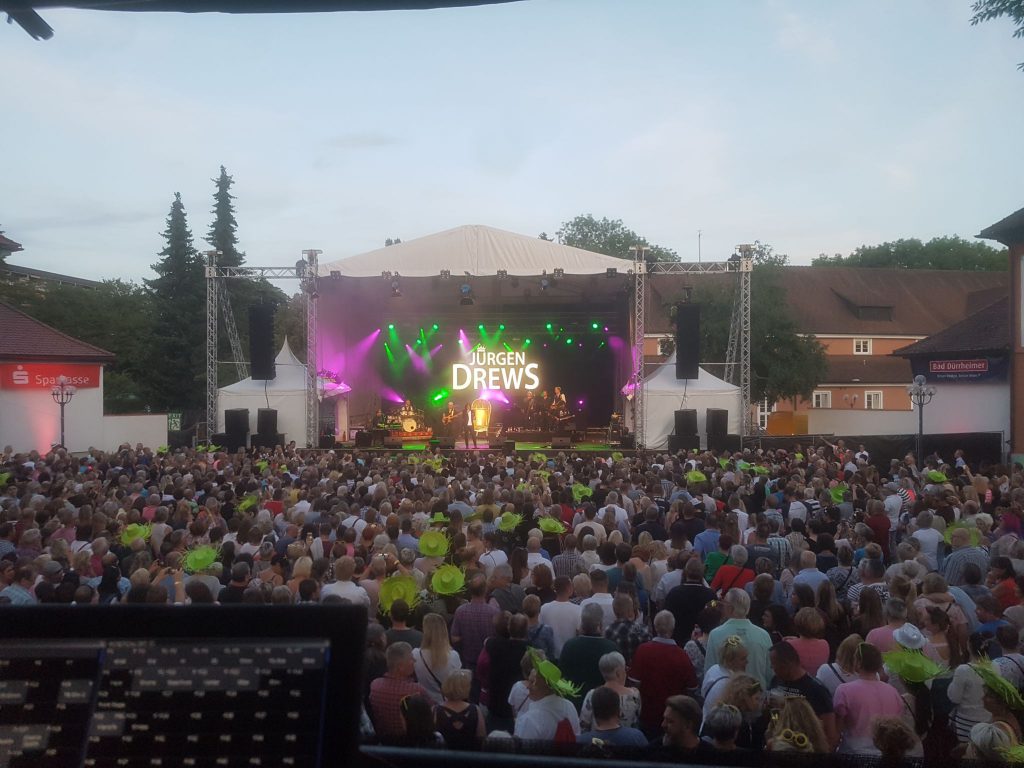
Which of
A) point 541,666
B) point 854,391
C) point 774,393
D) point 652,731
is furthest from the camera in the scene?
point 854,391

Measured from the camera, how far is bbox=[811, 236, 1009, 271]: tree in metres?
54.1

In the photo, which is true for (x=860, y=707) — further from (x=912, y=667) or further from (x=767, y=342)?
(x=767, y=342)

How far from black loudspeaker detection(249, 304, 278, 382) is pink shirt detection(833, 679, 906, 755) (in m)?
20.2

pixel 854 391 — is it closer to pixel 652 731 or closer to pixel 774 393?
pixel 774 393

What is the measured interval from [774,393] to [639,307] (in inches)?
624

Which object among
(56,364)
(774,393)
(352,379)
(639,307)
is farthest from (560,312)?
(56,364)

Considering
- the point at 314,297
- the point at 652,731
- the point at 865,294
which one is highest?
the point at 865,294

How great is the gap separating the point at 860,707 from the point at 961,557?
10.2 ft

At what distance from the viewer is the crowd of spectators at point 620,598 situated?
3.42m

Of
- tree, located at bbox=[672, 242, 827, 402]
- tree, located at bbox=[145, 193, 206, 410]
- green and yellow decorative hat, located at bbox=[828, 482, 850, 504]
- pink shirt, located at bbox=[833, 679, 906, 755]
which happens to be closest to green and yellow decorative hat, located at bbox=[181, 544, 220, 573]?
pink shirt, located at bbox=[833, 679, 906, 755]

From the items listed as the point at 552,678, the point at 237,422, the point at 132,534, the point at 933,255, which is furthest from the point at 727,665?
the point at 933,255

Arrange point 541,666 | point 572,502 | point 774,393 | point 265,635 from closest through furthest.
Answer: point 265,635 < point 541,666 < point 572,502 < point 774,393

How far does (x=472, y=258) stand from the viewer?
20641 millimetres

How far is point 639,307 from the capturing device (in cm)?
2058
